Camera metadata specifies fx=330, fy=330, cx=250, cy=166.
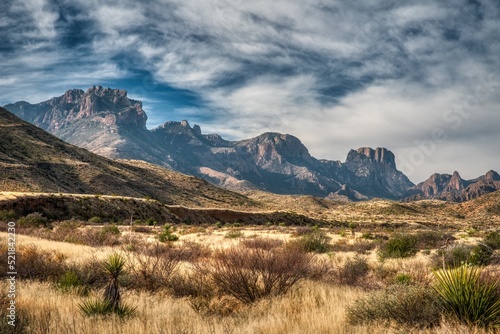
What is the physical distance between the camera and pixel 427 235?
25.1m

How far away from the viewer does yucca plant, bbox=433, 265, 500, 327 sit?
4.91m

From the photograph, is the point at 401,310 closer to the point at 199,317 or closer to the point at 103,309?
the point at 199,317

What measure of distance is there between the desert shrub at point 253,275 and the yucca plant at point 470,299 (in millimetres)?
3655

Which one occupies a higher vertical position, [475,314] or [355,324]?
[475,314]

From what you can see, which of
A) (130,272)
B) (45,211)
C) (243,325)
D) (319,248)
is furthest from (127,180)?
(243,325)

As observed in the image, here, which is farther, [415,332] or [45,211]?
[45,211]

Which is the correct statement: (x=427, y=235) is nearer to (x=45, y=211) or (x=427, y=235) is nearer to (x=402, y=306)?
(x=402, y=306)

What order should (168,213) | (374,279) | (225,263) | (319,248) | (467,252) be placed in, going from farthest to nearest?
(168,213), (319,248), (467,252), (374,279), (225,263)

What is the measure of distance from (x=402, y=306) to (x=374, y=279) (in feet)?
20.9

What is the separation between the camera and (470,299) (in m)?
5.03

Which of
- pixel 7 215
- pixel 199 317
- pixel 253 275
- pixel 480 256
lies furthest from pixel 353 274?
pixel 7 215

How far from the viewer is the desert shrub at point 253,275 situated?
7.71 m

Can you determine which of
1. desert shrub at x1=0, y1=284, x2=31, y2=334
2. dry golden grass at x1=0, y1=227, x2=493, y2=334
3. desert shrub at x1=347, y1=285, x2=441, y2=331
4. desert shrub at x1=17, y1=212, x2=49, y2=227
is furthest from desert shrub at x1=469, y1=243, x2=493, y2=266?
desert shrub at x1=17, y1=212, x2=49, y2=227

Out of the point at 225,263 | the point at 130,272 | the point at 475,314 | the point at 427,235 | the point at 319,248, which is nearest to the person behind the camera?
the point at 475,314
